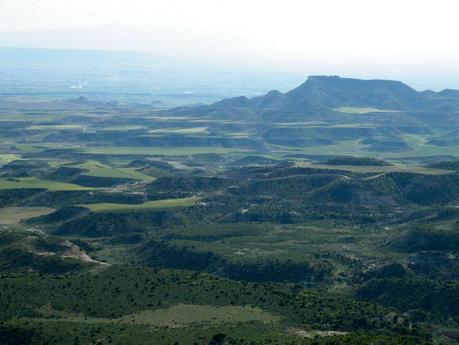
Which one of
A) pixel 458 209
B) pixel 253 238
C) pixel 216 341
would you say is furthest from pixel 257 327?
pixel 458 209

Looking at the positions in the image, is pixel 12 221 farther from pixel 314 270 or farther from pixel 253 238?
pixel 314 270

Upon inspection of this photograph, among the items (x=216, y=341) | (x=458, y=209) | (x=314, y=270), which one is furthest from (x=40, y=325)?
(x=458, y=209)

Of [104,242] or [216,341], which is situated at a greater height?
[216,341]

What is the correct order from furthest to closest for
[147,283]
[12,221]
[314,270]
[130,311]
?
[12,221], [314,270], [147,283], [130,311]

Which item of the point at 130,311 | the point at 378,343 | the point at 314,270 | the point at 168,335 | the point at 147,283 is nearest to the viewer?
the point at 378,343

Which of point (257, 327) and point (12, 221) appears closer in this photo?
point (257, 327)

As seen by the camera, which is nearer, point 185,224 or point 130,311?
point 130,311

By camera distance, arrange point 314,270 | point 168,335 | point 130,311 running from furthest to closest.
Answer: point 314,270, point 130,311, point 168,335

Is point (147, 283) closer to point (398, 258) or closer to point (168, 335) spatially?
point (168, 335)

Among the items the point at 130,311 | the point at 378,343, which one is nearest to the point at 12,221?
the point at 130,311

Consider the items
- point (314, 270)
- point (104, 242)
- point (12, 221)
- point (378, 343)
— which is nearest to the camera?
point (378, 343)
